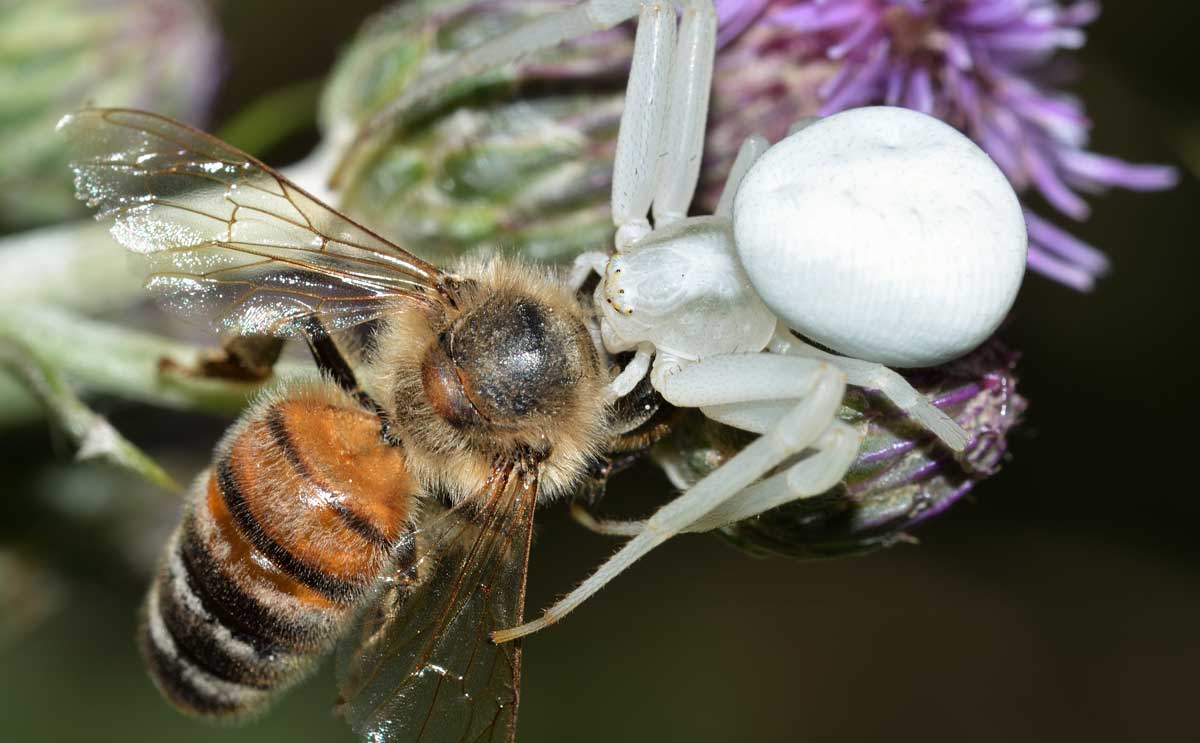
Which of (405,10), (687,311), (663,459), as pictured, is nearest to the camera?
(687,311)

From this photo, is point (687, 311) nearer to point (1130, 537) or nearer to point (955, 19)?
point (955, 19)

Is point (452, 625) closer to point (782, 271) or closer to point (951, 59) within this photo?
point (782, 271)

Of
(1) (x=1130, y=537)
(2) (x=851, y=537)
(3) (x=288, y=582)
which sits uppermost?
(3) (x=288, y=582)

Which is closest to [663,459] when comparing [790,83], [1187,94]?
[790,83]

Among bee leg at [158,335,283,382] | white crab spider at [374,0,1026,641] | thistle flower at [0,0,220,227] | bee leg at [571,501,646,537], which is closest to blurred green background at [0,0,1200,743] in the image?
thistle flower at [0,0,220,227]

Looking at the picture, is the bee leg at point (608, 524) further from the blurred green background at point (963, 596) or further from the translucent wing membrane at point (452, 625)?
the blurred green background at point (963, 596)

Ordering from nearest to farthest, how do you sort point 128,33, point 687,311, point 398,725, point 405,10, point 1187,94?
point 398,725
point 687,311
point 405,10
point 128,33
point 1187,94

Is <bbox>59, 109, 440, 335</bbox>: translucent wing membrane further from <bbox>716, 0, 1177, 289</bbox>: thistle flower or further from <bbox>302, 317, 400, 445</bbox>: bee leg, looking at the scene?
<bbox>716, 0, 1177, 289</bbox>: thistle flower
